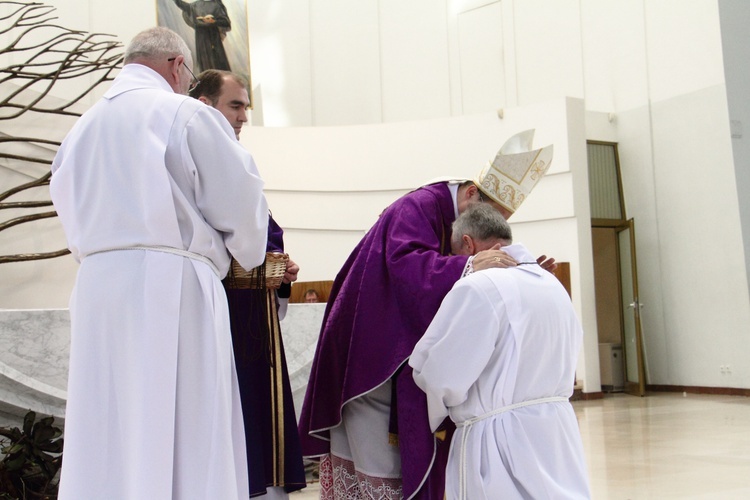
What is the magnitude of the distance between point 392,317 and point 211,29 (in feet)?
31.0

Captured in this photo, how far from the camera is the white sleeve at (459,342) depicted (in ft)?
9.19

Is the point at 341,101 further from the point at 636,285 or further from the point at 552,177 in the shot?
the point at 636,285

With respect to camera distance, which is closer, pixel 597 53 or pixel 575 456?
pixel 575 456

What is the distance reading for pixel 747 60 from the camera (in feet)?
37.9

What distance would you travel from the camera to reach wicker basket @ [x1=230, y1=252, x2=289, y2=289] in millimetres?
3023

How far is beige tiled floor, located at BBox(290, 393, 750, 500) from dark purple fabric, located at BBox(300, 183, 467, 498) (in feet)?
7.04

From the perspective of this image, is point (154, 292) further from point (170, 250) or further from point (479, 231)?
point (479, 231)

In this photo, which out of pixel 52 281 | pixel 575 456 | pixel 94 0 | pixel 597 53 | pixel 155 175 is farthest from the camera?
pixel 597 53

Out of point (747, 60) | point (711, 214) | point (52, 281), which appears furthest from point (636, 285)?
point (52, 281)

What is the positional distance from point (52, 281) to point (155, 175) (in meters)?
7.05

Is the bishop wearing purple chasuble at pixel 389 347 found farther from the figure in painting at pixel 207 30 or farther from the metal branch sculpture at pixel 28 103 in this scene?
the figure in painting at pixel 207 30

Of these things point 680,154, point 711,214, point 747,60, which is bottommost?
point 711,214

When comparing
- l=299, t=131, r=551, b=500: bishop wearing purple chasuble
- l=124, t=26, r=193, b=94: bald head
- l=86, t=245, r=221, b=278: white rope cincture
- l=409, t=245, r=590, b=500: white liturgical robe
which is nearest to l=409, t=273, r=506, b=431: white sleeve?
l=409, t=245, r=590, b=500: white liturgical robe

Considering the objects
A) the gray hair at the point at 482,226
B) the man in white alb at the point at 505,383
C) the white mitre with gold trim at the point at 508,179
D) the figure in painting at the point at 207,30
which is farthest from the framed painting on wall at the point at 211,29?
the man in white alb at the point at 505,383
